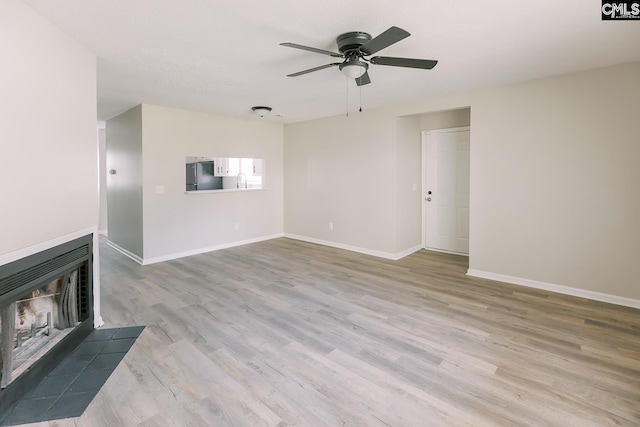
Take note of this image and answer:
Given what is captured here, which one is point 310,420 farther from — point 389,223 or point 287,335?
point 389,223

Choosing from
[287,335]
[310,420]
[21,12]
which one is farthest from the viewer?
[287,335]

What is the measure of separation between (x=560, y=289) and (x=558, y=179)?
127 cm

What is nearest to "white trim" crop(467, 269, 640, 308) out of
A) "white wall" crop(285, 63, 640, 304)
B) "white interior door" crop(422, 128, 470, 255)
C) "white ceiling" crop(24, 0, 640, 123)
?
"white wall" crop(285, 63, 640, 304)

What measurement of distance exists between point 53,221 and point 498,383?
3.26 m

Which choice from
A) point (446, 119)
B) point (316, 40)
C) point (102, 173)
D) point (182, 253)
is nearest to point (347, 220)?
point (446, 119)

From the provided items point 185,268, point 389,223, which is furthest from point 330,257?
point 185,268

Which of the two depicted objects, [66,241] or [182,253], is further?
[182,253]

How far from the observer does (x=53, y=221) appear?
7.46 ft

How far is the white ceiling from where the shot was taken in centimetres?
214

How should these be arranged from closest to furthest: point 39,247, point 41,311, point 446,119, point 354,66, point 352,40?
point 39,247, point 41,311, point 352,40, point 354,66, point 446,119

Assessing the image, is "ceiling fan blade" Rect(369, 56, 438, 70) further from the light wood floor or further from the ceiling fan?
the light wood floor

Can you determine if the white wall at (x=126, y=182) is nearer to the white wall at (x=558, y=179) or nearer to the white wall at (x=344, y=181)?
the white wall at (x=344, y=181)

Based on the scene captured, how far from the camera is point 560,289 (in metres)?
3.65

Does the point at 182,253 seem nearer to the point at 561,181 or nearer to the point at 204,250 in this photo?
the point at 204,250
